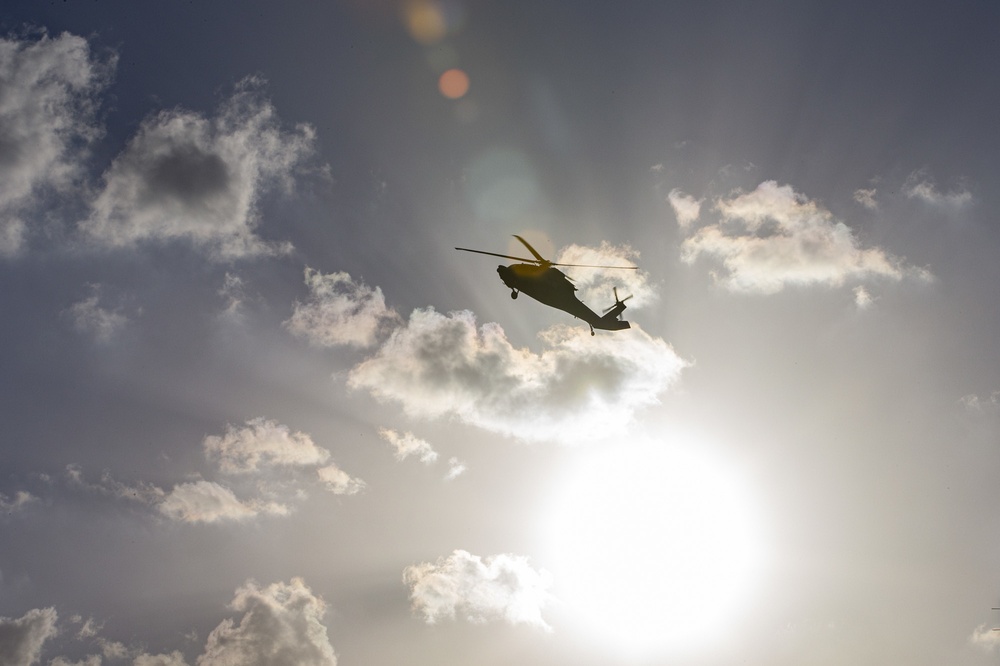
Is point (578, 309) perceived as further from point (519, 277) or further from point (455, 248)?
point (455, 248)

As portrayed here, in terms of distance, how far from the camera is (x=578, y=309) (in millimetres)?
78750

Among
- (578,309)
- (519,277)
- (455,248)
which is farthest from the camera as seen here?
(578,309)

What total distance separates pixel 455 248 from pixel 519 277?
10.9 m

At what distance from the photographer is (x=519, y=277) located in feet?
242

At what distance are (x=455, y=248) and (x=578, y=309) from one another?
19420 mm

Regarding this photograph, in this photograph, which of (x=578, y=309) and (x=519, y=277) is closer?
(x=519, y=277)

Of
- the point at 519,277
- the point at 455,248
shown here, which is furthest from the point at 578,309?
the point at 455,248

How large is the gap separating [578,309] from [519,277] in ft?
29.1

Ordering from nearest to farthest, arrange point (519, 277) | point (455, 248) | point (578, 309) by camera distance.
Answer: point (455, 248) → point (519, 277) → point (578, 309)

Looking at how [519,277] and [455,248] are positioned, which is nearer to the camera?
[455,248]
